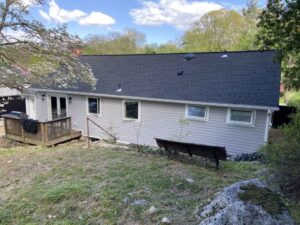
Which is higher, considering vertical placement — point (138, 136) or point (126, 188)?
point (126, 188)

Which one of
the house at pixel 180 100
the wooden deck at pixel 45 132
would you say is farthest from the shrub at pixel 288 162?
the wooden deck at pixel 45 132

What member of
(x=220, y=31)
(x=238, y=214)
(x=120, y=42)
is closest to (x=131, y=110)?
(x=238, y=214)

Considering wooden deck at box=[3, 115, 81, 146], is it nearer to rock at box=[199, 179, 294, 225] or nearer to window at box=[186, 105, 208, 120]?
window at box=[186, 105, 208, 120]

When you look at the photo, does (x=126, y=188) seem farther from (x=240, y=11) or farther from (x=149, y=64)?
(x=240, y=11)

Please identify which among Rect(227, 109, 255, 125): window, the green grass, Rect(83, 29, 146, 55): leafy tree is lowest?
Rect(227, 109, 255, 125): window

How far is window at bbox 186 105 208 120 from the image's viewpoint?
35.3 ft

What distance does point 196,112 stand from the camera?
35.9ft

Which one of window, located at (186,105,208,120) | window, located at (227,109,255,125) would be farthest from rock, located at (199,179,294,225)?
window, located at (186,105,208,120)

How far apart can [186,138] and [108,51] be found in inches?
793

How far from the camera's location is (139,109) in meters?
12.2

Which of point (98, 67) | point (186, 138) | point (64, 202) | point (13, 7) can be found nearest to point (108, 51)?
point (98, 67)

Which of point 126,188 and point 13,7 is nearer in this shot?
point 126,188

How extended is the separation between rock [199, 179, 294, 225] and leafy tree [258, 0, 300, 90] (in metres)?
3.77

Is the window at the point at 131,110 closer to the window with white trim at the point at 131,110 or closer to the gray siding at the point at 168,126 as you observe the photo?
the window with white trim at the point at 131,110
